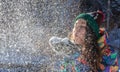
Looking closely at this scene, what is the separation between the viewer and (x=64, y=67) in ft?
7.25

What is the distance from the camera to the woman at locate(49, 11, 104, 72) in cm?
214

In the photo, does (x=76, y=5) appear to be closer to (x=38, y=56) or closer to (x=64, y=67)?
(x=38, y=56)

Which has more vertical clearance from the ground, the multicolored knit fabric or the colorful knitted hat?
the colorful knitted hat

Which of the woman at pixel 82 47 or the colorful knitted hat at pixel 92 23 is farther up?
the colorful knitted hat at pixel 92 23

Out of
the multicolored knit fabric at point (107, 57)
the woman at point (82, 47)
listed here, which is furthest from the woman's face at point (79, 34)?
the multicolored knit fabric at point (107, 57)

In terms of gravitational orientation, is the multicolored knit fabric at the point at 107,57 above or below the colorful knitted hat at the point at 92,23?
below

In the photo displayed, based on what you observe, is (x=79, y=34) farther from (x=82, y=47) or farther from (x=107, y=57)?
(x=107, y=57)

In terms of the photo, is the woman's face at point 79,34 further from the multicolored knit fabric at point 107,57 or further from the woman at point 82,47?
the multicolored knit fabric at point 107,57

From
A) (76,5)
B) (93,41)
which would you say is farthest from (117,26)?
(93,41)

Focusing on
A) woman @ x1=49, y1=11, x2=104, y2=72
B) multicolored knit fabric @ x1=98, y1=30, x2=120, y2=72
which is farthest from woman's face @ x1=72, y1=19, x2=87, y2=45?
multicolored knit fabric @ x1=98, y1=30, x2=120, y2=72

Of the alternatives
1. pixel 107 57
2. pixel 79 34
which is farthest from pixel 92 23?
pixel 107 57

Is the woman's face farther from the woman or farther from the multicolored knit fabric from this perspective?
the multicolored knit fabric

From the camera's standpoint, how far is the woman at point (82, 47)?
2143 millimetres

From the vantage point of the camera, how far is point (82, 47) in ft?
7.11
